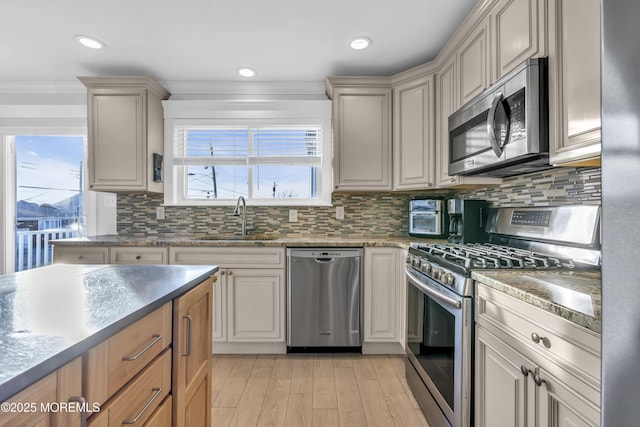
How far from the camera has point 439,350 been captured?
1565 millimetres

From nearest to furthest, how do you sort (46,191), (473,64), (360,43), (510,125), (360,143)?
(510,125)
(473,64)
(360,43)
(360,143)
(46,191)

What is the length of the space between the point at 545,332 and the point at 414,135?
199 centimetres

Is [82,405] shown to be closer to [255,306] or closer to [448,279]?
[448,279]

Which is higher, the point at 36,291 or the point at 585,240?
the point at 585,240

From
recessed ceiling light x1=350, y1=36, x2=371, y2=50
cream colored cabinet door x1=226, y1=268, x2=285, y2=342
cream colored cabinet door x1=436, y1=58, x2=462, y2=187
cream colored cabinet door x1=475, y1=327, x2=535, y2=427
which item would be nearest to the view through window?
cream colored cabinet door x1=226, y1=268, x2=285, y2=342

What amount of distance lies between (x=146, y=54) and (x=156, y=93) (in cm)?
43

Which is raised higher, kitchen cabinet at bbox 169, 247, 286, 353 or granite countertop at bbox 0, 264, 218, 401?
granite countertop at bbox 0, 264, 218, 401

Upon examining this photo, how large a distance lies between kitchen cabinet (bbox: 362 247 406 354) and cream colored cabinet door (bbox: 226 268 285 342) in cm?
71

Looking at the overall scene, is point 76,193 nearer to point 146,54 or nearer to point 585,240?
point 146,54

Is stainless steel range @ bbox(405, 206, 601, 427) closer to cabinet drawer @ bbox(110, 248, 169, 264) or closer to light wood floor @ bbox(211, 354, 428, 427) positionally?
light wood floor @ bbox(211, 354, 428, 427)

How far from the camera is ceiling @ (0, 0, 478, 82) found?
6.40ft

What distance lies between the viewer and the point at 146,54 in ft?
8.23

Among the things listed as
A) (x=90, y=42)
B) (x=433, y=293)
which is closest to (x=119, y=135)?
(x=90, y=42)

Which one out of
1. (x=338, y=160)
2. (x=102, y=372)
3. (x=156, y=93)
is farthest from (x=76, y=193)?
(x=102, y=372)
